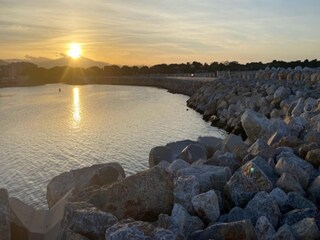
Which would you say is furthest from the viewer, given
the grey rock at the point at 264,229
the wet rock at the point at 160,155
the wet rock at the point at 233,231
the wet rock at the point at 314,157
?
the wet rock at the point at 160,155

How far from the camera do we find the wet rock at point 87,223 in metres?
5.46

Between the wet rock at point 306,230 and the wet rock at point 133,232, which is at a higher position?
the wet rock at point 133,232

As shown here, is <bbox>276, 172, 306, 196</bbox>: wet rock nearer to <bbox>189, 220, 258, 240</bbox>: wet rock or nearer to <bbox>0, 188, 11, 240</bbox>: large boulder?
<bbox>189, 220, 258, 240</bbox>: wet rock

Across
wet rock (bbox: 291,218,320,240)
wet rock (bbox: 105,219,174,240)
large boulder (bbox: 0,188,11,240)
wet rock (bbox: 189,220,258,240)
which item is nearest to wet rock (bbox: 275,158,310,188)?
wet rock (bbox: 291,218,320,240)

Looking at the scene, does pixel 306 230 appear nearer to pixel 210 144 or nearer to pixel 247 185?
pixel 247 185

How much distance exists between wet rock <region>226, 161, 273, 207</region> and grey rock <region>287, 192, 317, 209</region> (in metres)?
0.43

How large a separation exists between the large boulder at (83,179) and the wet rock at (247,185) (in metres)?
2.25

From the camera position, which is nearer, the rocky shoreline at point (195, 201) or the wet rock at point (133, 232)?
the wet rock at point (133, 232)

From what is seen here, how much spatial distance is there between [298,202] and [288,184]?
0.52 m

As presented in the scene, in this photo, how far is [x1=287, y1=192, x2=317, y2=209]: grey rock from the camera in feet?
21.1

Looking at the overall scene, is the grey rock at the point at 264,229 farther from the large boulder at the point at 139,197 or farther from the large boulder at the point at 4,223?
the large boulder at the point at 4,223

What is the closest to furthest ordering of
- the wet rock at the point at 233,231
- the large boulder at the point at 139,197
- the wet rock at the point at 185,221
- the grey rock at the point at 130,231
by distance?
1. the grey rock at the point at 130,231
2. the wet rock at the point at 233,231
3. the wet rock at the point at 185,221
4. the large boulder at the point at 139,197

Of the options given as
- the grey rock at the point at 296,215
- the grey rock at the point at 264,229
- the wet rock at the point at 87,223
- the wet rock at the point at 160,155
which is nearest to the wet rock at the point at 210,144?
the wet rock at the point at 160,155

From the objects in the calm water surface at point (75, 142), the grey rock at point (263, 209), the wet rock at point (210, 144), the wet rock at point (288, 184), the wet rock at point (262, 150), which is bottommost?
the calm water surface at point (75, 142)
